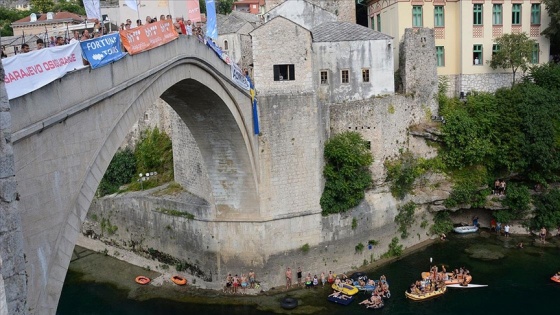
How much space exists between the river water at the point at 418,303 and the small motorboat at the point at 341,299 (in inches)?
8.2

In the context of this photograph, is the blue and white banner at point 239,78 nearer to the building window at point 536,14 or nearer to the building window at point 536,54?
the building window at point 536,54

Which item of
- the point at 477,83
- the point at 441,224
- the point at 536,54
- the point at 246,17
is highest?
the point at 246,17

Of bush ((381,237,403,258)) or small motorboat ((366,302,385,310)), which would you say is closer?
small motorboat ((366,302,385,310))

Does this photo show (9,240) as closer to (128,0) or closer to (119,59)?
(119,59)

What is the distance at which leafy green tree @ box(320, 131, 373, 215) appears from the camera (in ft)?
88.0

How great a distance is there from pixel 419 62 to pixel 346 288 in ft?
45.5

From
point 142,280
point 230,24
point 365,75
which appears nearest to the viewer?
point 142,280

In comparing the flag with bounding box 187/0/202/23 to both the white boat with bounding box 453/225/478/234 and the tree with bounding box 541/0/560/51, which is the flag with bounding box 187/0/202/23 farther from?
the tree with bounding box 541/0/560/51

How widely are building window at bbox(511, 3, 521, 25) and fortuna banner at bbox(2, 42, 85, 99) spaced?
30.0m

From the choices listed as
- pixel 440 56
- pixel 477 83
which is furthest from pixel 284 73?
pixel 477 83

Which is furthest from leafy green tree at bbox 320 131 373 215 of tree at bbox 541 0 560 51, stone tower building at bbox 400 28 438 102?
tree at bbox 541 0 560 51

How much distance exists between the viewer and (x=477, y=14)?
34.2 metres

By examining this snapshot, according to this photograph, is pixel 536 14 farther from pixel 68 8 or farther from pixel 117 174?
pixel 68 8

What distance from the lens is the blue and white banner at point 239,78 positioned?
2293 centimetres
